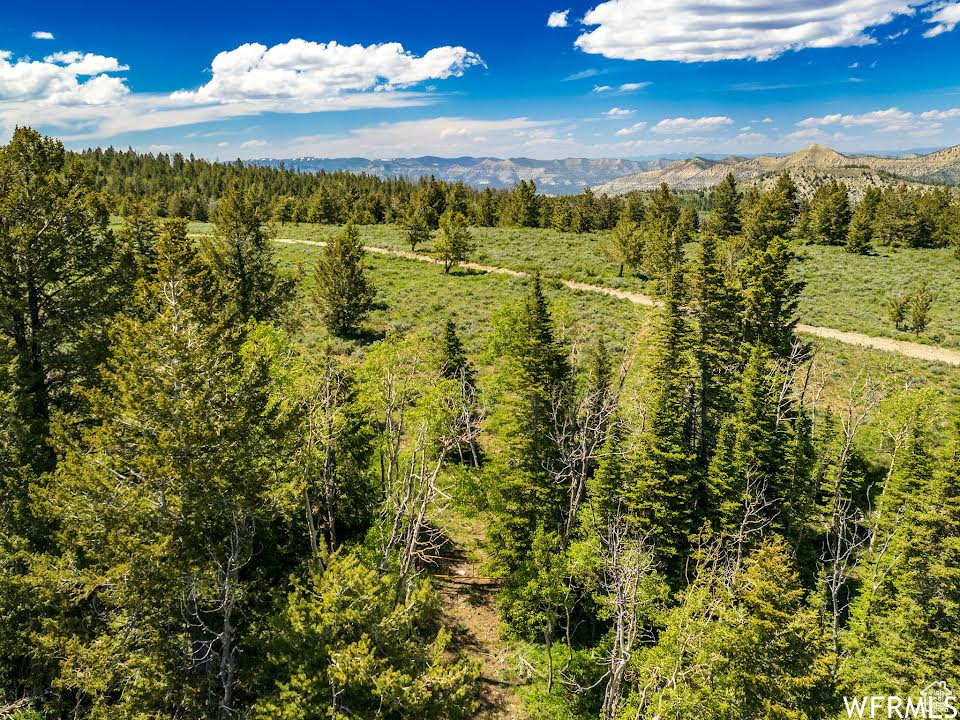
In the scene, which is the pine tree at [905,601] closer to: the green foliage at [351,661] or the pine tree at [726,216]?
the green foliage at [351,661]

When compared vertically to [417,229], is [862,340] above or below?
below

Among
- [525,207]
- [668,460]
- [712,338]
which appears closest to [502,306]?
[712,338]

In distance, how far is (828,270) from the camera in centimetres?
7162

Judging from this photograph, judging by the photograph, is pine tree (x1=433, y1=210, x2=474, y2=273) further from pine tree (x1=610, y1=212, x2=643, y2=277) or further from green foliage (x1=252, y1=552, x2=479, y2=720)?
green foliage (x1=252, y1=552, x2=479, y2=720)

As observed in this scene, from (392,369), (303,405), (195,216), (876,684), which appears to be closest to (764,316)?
(876,684)

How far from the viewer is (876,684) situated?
16469mm

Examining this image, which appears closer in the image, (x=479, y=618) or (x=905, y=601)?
(x=905, y=601)

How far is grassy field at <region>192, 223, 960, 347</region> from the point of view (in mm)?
52531

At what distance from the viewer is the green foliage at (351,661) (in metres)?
12.2

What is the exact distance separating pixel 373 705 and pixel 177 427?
320 inches

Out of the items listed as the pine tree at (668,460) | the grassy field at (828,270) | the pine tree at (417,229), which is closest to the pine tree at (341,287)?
the grassy field at (828,270)

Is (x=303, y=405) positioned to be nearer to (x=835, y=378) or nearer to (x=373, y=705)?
(x=373, y=705)

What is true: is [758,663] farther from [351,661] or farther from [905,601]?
[351,661]

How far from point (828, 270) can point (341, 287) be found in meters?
63.1
